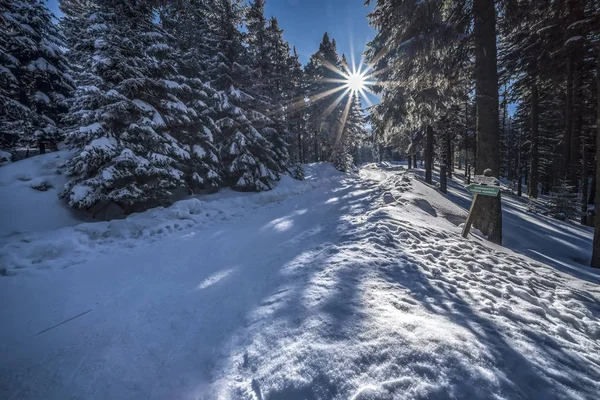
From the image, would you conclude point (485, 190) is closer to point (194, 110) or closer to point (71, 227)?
point (71, 227)

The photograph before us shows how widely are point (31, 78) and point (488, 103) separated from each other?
21815 millimetres

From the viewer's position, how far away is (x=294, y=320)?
8.52 ft

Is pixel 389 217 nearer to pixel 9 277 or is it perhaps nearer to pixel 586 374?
pixel 586 374

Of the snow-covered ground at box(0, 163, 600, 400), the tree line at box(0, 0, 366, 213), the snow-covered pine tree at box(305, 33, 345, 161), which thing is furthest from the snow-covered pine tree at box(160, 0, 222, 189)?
the snow-covered pine tree at box(305, 33, 345, 161)

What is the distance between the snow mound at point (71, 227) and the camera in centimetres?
460

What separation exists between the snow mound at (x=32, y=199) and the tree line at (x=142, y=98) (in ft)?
1.97

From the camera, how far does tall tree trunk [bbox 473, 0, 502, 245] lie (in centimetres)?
630

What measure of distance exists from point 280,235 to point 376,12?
497 inches

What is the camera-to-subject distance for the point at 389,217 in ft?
21.1

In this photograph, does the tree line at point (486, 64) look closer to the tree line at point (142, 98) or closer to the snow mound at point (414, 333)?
the snow mound at point (414, 333)

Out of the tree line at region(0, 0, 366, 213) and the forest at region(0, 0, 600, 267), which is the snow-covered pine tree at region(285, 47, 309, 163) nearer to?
the tree line at region(0, 0, 366, 213)

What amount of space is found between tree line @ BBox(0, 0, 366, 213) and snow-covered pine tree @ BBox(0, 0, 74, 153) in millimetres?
54

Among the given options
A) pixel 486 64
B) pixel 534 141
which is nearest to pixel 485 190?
pixel 486 64

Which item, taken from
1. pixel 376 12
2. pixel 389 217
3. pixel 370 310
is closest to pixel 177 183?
pixel 389 217
